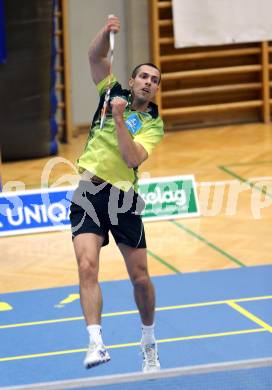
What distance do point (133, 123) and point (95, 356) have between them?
141cm

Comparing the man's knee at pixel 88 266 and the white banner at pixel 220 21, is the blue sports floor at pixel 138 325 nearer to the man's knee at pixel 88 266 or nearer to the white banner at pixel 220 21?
the man's knee at pixel 88 266

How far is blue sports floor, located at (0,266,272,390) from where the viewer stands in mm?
7062

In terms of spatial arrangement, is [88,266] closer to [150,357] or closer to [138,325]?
[150,357]

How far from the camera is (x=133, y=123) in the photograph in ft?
20.6

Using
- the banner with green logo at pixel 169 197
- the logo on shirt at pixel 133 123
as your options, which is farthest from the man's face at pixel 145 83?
the banner with green logo at pixel 169 197

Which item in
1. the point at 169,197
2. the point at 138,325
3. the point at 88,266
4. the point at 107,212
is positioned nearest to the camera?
the point at 88,266

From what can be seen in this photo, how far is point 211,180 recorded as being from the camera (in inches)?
446

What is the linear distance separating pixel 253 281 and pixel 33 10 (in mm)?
4774

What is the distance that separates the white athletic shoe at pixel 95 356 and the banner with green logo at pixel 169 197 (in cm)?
441

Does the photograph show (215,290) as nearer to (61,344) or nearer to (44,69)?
(61,344)

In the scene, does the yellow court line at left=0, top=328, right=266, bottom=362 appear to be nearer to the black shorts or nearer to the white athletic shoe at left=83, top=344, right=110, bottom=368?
the black shorts

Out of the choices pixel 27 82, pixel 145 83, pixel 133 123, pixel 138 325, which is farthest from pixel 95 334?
pixel 27 82

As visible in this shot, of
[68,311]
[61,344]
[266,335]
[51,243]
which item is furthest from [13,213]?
[266,335]

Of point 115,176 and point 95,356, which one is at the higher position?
point 115,176
